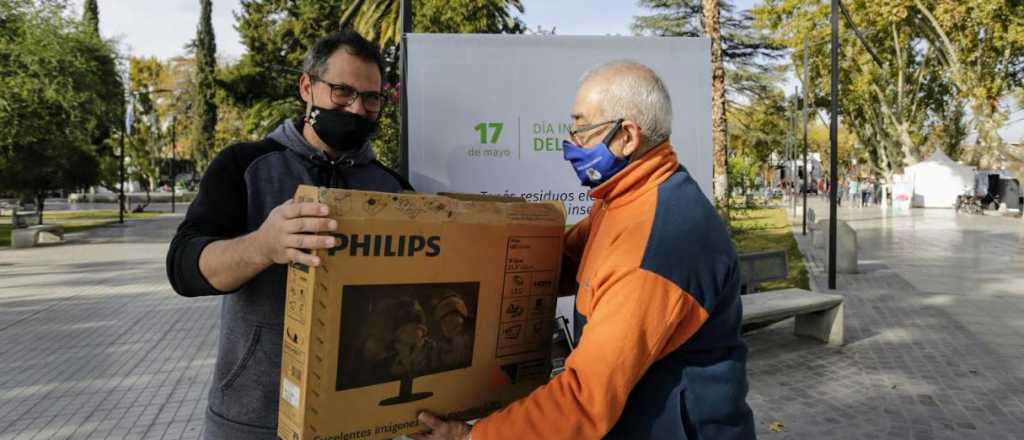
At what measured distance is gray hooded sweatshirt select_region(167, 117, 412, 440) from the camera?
6.66ft

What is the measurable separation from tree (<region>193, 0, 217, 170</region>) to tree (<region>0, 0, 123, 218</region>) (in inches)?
1360

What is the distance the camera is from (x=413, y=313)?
5.51ft

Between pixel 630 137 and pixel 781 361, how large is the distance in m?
6.17

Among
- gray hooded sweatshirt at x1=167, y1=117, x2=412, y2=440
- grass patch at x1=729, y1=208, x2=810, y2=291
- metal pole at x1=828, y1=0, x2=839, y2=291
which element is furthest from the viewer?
grass patch at x1=729, y1=208, x2=810, y2=291

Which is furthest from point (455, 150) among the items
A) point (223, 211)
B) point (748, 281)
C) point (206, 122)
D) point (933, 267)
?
point (206, 122)

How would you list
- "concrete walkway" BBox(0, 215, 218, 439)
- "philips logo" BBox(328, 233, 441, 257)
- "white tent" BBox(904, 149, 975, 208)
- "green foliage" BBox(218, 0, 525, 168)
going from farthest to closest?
"white tent" BBox(904, 149, 975, 208)
"green foliage" BBox(218, 0, 525, 168)
"concrete walkway" BBox(0, 215, 218, 439)
"philips logo" BBox(328, 233, 441, 257)

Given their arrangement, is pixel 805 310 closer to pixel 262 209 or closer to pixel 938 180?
pixel 262 209

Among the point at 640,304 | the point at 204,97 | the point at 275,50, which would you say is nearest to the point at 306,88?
the point at 640,304

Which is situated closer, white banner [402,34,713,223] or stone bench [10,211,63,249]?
white banner [402,34,713,223]

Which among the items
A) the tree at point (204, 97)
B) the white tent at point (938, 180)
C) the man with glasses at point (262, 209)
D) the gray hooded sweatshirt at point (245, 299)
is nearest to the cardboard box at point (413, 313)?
the man with glasses at point (262, 209)

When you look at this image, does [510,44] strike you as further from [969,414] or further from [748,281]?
[748,281]

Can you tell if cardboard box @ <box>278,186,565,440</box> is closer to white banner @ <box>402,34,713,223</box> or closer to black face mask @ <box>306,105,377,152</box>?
black face mask @ <box>306,105,377,152</box>

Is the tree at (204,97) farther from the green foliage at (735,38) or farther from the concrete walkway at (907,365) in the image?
the concrete walkway at (907,365)

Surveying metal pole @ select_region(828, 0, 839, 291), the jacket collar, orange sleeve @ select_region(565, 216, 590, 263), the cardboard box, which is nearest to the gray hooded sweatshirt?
the cardboard box
